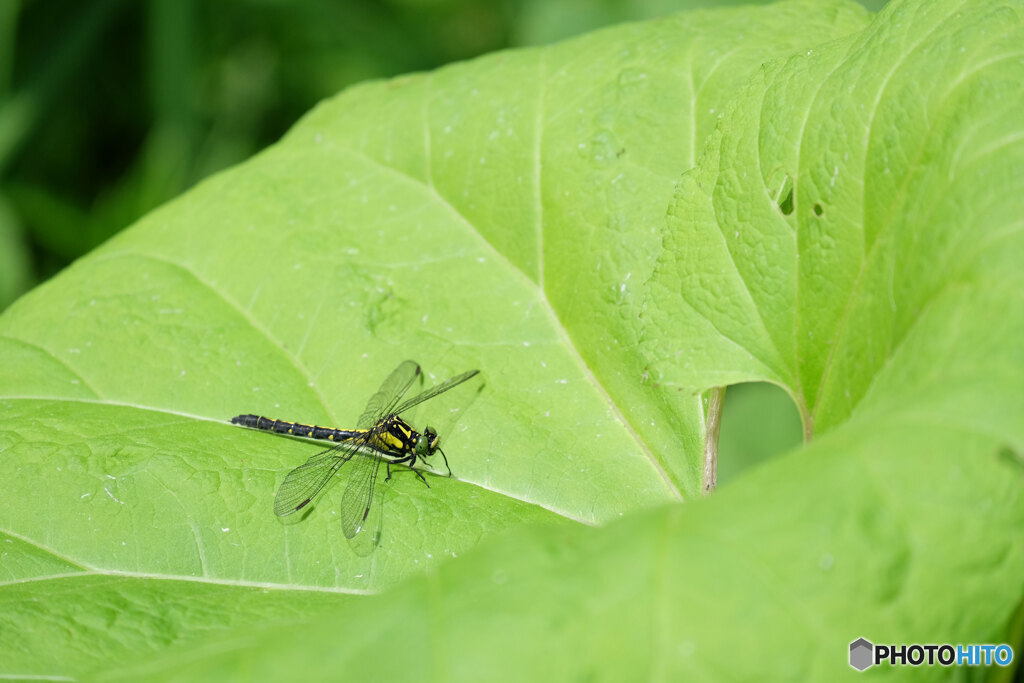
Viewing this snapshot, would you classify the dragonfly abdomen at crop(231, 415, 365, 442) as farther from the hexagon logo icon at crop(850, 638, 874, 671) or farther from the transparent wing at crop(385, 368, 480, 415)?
the hexagon logo icon at crop(850, 638, 874, 671)

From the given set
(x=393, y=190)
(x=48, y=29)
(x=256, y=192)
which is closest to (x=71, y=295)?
(x=256, y=192)

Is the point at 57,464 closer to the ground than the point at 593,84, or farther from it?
closer to the ground

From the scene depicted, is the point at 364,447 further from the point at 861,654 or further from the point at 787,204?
the point at 861,654

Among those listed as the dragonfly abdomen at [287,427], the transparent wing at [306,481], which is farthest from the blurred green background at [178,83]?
the transparent wing at [306,481]

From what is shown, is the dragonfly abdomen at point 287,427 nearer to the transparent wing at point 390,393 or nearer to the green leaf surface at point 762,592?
the transparent wing at point 390,393

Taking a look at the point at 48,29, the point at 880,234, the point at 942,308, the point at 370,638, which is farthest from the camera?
the point at 48,29

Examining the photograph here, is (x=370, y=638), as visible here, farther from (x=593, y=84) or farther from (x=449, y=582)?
(x=593, y=84)

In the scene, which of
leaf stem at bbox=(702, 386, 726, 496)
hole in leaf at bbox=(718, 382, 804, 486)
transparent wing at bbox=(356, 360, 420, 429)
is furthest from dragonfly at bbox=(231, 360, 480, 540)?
hole in leaf at bbox=(718, 382, 804, 486)
